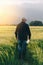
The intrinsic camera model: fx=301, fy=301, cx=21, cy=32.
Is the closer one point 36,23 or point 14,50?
point 14,50

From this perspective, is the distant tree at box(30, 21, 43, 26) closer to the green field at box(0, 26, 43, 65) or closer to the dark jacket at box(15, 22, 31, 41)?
the green field at box(0, 26, 43, 65)

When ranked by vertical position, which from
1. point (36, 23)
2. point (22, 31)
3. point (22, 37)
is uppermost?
point (36, 23)

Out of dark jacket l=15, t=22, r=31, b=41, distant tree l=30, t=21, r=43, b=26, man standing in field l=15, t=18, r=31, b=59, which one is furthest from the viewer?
distant tree l=30, t=21, r=43, b=26

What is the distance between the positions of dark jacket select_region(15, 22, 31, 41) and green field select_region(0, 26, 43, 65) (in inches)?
11.3

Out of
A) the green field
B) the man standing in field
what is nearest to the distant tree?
the green field

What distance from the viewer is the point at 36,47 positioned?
846 centimetres

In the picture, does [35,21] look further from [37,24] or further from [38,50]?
[38,50]

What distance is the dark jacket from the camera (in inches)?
311

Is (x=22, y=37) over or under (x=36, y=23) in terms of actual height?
under

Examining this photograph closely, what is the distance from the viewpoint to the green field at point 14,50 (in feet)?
26.5

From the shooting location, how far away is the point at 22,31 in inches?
320

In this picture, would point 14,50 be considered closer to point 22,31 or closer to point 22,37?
point 22,37

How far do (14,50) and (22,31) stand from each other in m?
0.58

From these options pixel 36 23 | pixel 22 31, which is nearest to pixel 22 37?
pixel 22 31
